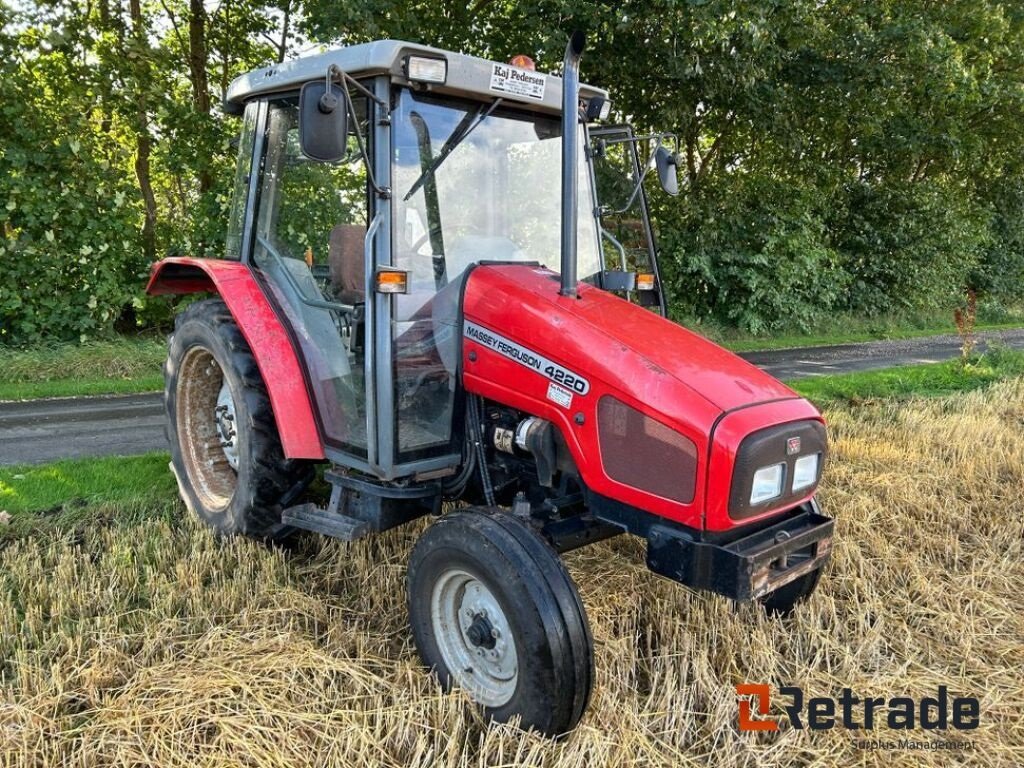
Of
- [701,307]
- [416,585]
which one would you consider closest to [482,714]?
[416,585]

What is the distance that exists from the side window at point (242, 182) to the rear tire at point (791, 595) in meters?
2.91

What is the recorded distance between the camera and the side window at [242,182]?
3.69 meters

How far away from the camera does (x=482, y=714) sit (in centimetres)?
263

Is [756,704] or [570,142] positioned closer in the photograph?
[570,142]

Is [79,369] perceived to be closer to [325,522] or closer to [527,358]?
[325,522]

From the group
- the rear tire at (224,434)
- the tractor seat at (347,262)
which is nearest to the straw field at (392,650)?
the rear tire at (224,434)

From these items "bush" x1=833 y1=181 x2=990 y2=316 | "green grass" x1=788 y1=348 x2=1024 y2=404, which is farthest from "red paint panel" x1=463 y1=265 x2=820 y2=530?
"bush" x1=833 y1=181 x2=990 y2=316

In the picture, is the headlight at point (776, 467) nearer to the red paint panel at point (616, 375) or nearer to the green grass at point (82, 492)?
the red paint panel at point (616, 375)

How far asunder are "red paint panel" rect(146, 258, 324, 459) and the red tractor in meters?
0.01

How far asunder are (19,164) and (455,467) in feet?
24.0

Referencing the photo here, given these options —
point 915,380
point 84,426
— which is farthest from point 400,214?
point 915,380

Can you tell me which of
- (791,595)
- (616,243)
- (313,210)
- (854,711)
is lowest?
(854,711)

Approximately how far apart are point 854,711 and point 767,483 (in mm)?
900

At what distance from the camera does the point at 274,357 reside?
345 cm
